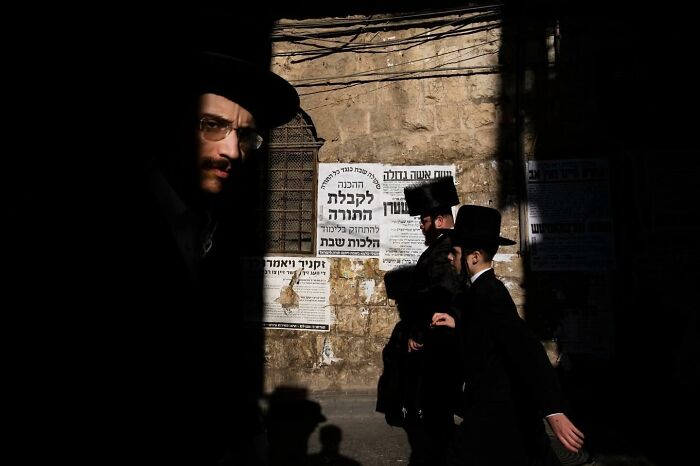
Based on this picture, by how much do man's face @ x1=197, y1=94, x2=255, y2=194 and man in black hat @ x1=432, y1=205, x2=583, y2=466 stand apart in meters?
1.92

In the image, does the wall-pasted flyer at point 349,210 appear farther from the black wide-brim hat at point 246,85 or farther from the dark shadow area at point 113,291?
the dark shadow area at point 113,291

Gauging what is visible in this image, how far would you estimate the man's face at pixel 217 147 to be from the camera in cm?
142

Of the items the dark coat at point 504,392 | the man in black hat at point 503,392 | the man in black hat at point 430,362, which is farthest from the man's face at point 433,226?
the dark coat at point 504,392

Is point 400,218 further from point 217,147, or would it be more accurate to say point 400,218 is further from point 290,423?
point 217,147

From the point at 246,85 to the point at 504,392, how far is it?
2287 millimetres

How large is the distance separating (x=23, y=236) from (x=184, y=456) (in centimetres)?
70

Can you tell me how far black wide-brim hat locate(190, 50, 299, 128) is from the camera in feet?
4.75

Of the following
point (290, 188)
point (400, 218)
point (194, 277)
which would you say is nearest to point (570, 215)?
point (400, 218)

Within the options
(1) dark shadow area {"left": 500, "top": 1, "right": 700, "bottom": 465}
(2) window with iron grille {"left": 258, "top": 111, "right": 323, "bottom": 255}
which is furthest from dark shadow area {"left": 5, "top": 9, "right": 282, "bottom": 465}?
(1) dark shadow area {"left": 500, "top": 1, "right": 700, "bottom": 465}

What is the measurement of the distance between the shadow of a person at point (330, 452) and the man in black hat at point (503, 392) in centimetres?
187

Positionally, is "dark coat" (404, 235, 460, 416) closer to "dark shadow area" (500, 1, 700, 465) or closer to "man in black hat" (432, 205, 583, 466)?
"man in black hat" (432, 205, 583, 466)

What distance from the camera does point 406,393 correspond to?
11.5 feet

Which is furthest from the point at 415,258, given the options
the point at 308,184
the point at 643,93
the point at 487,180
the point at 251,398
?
the point at 251,398

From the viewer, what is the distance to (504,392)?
2.52 meters
